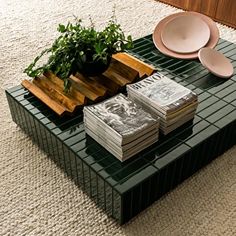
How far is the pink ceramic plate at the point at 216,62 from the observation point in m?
1.49

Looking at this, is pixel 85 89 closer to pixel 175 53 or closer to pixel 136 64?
pixel 136 64

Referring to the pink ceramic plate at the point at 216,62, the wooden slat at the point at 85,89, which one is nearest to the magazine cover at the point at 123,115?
the wooden slat at the point at 85,89

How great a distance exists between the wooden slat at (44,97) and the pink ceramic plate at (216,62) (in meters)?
0.63

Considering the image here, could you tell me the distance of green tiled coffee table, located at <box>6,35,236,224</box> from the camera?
1099mm

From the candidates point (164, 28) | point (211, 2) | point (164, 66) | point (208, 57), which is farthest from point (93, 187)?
point (211, 2)

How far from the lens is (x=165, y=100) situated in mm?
1210

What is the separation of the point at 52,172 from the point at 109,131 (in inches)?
14.2

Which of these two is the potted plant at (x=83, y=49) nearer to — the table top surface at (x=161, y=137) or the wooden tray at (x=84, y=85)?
the wooden tray at (x=84, y=85)

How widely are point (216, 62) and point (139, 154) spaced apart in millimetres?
632

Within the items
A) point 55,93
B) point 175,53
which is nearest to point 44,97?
point 55,93

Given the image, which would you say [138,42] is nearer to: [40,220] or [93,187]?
[93,187]

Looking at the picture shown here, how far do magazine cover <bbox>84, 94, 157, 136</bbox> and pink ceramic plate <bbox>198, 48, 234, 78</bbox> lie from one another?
0.47 metres

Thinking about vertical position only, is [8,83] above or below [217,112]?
below

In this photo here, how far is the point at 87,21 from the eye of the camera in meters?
2.41
